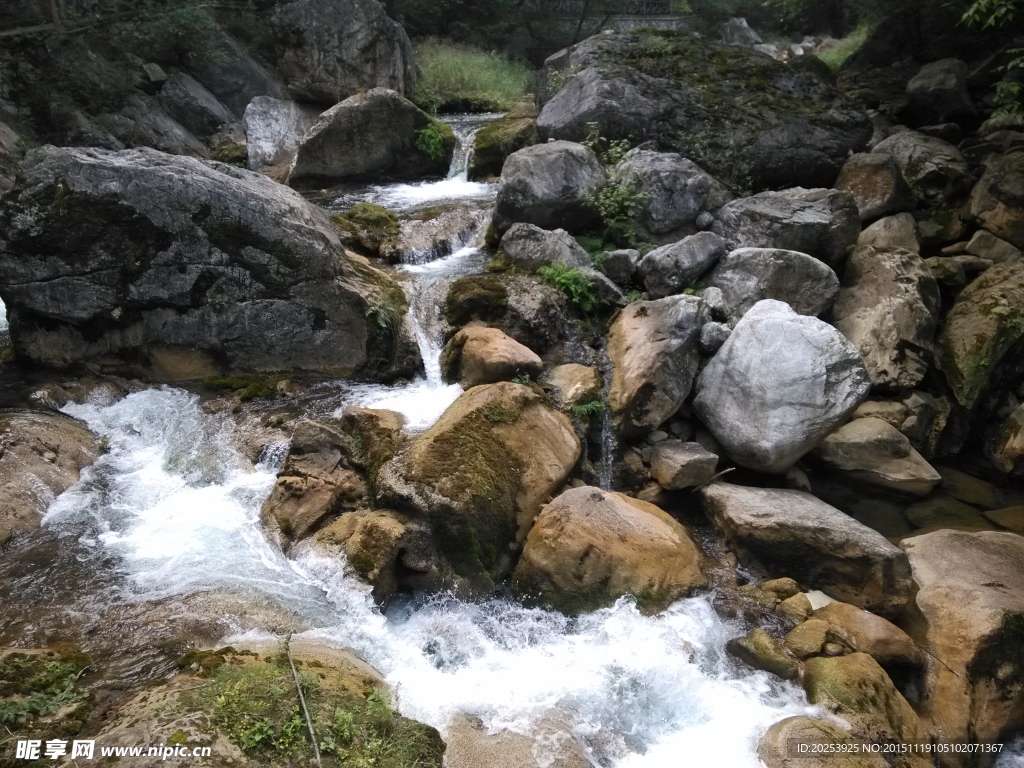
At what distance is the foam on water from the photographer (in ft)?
16.9

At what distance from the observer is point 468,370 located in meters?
8.28

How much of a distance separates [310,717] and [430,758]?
0.92 meters

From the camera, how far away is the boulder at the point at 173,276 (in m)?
8.13

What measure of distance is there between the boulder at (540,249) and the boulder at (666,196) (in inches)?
57.1

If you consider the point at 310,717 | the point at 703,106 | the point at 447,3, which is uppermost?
the point at 447,3

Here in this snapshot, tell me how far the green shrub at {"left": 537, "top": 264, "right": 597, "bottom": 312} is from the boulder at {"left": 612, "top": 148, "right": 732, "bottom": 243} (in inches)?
83.8

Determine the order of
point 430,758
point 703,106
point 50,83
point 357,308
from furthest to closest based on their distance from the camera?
point 50,83 < point 703,106 < point 357,308 < point 430,758

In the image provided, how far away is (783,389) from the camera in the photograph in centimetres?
755

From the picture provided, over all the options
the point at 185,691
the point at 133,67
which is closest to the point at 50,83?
the point at 133,67

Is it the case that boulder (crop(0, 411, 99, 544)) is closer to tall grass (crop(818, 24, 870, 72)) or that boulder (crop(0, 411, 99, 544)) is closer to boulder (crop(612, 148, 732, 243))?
boulder (crop(612, 148, 732, 243))

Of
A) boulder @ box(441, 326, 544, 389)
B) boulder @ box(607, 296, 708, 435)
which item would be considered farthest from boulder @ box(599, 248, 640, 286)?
boulder @ box(441, 326, 544, 389)

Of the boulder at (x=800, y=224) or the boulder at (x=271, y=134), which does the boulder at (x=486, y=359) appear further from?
the boulder at (x=271, y=134)

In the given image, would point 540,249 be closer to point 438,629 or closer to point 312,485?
point 312,485

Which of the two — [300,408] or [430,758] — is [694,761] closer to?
[430,758]
